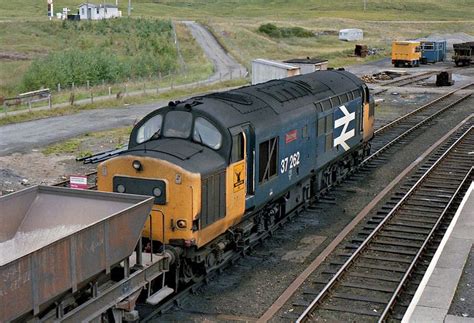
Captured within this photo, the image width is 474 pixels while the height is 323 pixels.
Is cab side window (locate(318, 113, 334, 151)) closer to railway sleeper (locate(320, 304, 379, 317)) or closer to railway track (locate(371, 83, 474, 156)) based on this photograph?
railway sleeper (locate(320, 304, 379, 317))

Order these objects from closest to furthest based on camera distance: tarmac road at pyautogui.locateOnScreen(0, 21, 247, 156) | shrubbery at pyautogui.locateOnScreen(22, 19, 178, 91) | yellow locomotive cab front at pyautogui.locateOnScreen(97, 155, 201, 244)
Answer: yellow locomotive cab front at pyautogui.locateOnScreen(97, 155, 201, 244) → tarmac road at pyautogui.locateOnScreen(0, 21, 247, 156) → shrubbery at pyautogui.locateOnScreen(22, 19, 178, 91)

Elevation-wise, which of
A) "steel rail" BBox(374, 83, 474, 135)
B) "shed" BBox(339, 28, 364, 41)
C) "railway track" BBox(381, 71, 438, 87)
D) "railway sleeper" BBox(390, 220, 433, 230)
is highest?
"shed" BBox(339, 28, 364, 41)

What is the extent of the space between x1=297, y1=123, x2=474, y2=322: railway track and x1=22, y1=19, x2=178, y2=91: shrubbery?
112ft

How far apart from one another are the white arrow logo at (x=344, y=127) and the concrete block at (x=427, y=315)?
9.40 m

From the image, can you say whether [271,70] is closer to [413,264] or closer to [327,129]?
[327,129]

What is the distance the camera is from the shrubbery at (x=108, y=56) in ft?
172

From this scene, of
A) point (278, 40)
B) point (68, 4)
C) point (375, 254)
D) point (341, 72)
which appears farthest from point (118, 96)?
point (68, 4)

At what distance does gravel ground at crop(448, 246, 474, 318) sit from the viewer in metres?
12.6

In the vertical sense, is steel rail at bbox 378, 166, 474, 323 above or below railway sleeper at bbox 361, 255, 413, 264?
above

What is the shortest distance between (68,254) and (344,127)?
14.0m

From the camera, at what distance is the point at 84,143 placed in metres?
30.2

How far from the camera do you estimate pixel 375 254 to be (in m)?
16.9

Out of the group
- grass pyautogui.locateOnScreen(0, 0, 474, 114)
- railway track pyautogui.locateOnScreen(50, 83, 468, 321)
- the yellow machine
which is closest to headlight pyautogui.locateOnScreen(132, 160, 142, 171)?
railway track pyautogui.locateOnScreen(50, 83, 468, 321)

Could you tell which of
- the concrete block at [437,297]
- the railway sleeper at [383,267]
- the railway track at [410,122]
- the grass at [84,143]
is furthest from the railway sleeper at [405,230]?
the grass at [84,143]
